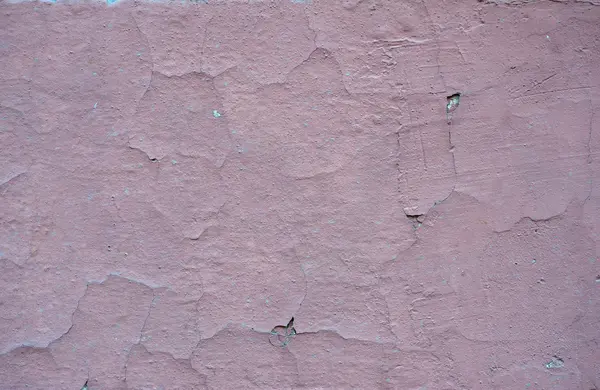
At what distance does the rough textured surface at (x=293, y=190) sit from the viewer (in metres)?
1.24

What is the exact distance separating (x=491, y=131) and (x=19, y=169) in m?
1.28

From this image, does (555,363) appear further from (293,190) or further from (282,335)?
(293,190)

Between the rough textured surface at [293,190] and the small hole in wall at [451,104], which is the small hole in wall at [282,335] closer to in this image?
the rough textured surface at [293,190]

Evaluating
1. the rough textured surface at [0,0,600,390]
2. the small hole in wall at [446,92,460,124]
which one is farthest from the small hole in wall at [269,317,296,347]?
the small hole in wall at [446,92,460,124]

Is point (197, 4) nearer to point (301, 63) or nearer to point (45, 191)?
point (301, 63)

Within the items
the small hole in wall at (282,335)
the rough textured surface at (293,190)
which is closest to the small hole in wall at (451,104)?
the rough textured surface at (293,190)

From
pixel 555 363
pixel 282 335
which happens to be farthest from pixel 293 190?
pixel 555 363

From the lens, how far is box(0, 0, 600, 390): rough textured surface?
4.06 ft

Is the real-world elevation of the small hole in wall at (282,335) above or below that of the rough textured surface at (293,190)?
below

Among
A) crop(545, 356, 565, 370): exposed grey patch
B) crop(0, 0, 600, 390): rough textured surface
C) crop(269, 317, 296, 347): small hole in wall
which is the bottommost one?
crop(545, 356, 565, 370): exposed grey patch

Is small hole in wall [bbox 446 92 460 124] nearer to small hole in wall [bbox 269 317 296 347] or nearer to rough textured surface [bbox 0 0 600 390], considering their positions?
rough textured surface [bbox 0 0 600 390]

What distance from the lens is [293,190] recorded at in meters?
1.26

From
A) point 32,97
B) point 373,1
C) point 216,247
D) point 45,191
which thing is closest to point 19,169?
point 45,191

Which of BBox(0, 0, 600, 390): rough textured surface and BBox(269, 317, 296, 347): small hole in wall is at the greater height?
BBox(0, 0, 600, 390): rough textured surface
